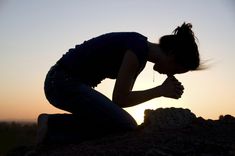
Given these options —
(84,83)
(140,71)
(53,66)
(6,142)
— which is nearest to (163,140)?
(140,71)

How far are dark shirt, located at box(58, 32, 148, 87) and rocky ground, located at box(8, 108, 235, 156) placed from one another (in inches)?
26.8

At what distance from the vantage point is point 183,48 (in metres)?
4.78

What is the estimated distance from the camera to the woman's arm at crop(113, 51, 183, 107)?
15.3 feet

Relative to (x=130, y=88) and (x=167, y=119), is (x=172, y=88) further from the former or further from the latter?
(x=167, y=119)

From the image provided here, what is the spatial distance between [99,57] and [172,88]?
800 millimetres

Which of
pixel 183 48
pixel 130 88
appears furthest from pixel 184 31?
pixel 130 88

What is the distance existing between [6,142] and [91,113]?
11.7 meters

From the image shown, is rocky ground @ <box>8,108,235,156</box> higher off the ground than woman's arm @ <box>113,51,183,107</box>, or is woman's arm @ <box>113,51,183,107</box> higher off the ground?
woman's arm @ <box>113,51,183,107</box>

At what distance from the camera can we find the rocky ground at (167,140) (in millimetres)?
4211

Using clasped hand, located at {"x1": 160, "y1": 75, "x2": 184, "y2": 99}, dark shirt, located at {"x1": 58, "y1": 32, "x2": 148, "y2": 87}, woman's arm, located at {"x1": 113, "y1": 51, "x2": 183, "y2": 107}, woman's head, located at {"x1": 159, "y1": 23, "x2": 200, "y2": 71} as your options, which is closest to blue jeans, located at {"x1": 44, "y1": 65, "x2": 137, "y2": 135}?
dark shirt, located at {"x1": 58, "y1": 32, "x2": 148, "y2": 87}

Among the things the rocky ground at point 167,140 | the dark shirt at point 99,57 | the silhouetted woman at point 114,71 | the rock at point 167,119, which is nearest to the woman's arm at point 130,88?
the silhouetted woman at point 114,71

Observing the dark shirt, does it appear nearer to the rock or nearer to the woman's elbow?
the woman's elbow

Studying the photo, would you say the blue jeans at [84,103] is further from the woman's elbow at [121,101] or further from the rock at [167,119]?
the rock at [167,119]

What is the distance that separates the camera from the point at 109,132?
5324 mm
